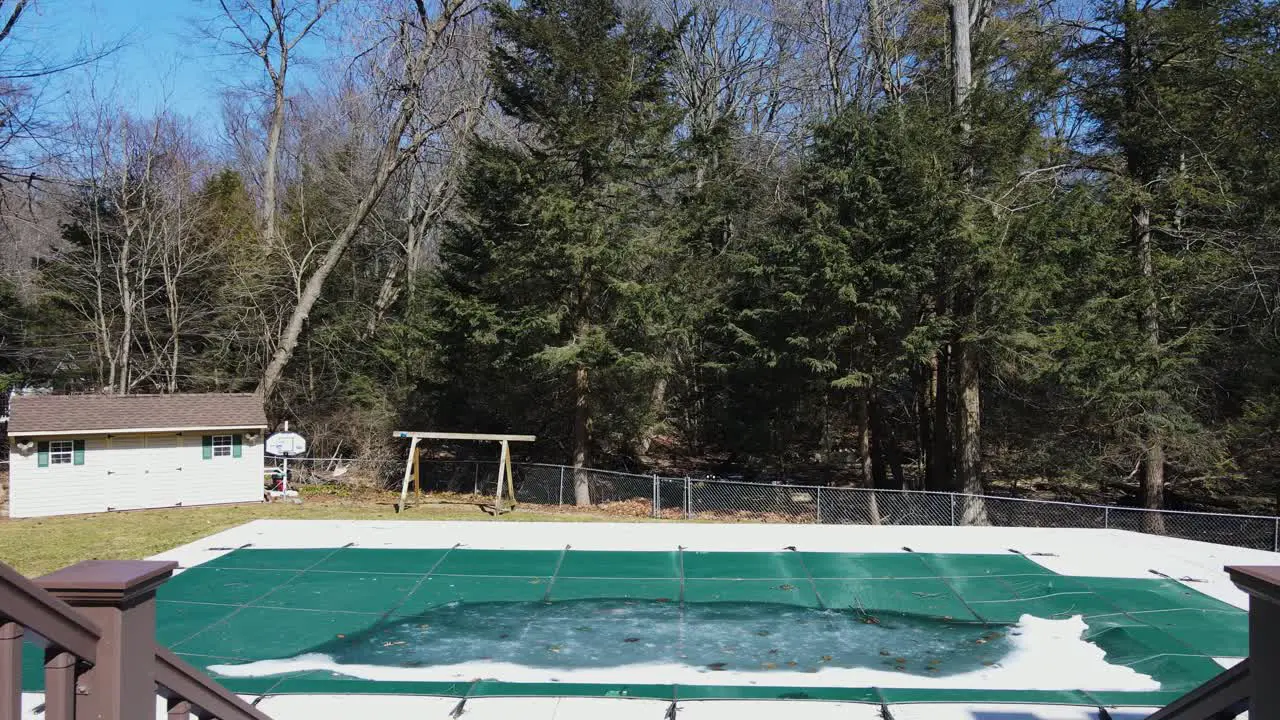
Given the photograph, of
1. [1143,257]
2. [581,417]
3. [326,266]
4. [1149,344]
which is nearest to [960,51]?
[1143,257]

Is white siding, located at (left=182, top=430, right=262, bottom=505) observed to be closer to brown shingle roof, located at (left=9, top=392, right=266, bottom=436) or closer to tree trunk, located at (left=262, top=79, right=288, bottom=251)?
brown shingle roof, located at (left=9, top=392, right=266, bottom=436)

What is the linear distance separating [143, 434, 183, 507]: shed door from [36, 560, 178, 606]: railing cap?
19874mm

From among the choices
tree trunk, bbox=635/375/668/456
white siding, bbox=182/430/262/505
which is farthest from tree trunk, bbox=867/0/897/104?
white siding, bbox=182/430/262/505

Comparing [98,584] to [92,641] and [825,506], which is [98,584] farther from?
[825,506]

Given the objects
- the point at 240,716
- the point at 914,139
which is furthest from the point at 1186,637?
the point at 914,139

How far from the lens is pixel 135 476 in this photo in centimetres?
1923

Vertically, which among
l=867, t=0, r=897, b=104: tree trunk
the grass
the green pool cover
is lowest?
the grass

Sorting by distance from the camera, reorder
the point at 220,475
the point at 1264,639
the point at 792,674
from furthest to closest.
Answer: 1. the point at 220,475
2. the point at 792,674
3. the point at 1264,639

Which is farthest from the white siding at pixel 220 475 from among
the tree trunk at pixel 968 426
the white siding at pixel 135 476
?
the tree trunk at pixel 968 426

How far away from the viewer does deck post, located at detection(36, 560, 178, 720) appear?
1989 mm

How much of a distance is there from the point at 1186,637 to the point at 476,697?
243 inches

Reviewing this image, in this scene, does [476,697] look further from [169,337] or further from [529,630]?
[169,337]

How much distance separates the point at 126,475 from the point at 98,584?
20.1 metres

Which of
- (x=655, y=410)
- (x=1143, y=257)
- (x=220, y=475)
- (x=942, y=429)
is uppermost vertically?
(x=1143, y=257)
